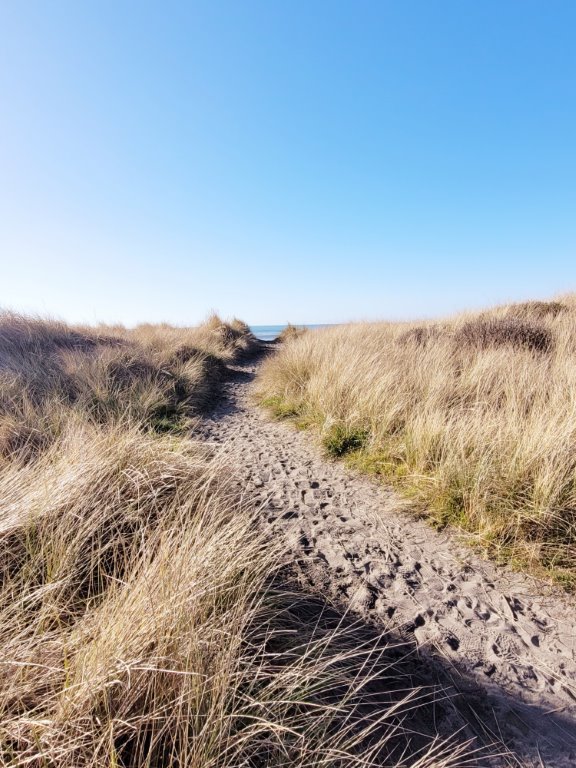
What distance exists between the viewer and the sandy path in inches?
55.1

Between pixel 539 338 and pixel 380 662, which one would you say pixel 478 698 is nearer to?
pixel 380 662

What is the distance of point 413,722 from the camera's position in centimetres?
137

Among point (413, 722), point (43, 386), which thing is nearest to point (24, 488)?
point (413, 722)

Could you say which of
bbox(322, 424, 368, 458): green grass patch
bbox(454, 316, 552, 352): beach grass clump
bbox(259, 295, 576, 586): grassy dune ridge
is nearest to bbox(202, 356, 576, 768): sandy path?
bbox(259, 295, 576, 586): grassy dune ridge

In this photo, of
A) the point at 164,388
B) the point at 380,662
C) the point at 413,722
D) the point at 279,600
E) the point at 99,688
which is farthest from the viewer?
the point at 164,388

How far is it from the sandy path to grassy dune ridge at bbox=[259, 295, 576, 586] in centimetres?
28

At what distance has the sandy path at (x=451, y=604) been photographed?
4.59 ft

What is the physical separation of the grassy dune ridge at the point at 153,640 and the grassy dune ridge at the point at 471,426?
1.46m

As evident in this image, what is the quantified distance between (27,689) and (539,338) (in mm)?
8736

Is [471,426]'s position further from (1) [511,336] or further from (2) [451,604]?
(1) [511,336]

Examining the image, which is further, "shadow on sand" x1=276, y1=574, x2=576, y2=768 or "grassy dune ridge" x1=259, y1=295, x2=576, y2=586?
"grassy dune ridge" x1=259, y1=295, x2=576, y2=586

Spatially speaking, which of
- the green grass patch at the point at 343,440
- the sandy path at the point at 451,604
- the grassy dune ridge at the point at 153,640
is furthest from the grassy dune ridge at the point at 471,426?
the grassy dune ridge at the point at 153,640

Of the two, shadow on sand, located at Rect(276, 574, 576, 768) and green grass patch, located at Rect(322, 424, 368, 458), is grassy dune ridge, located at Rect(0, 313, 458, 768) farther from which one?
green grass patch, located at Rect(322, 424, 368, 458)

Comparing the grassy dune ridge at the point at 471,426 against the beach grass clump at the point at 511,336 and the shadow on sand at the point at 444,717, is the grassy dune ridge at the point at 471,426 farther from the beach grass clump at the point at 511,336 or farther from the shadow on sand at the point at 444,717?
the shadow on sand at the point at 444,717
